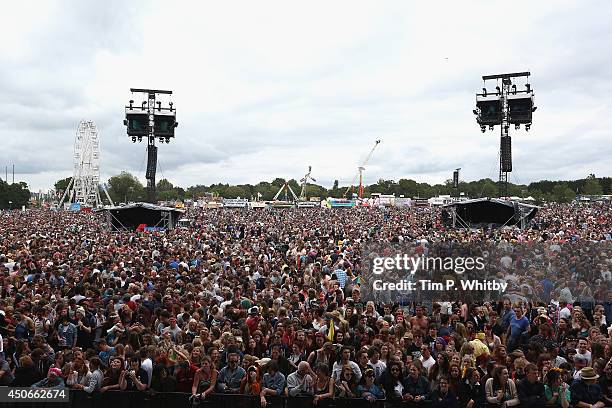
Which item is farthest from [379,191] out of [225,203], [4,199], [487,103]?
[487,103]

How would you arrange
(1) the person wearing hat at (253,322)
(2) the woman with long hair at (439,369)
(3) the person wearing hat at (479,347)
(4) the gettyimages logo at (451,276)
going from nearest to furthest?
(2) the woman with long hair at (439,369) → (3) the person wearing hat at (479,347) → (1) the person wearing hat at (253,322) → (4) the gettyimages logo at (451,276)

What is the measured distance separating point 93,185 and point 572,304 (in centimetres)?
9148

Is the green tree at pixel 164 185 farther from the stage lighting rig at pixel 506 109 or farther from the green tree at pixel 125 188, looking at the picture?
the stage lighting rig at pixel 506 109

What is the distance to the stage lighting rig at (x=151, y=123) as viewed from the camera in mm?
40031

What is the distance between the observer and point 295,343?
7.24 meters

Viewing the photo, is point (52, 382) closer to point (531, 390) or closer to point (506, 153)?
point (531, 390)

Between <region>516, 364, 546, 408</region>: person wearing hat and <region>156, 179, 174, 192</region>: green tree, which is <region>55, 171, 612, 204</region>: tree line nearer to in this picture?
<region>156, 179, 174, 192</region>: green tree

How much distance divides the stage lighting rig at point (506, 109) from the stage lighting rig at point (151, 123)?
22534mm

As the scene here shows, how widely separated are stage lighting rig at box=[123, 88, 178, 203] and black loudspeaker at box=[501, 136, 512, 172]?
23857mm

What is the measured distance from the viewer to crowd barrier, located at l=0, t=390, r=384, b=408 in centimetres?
627

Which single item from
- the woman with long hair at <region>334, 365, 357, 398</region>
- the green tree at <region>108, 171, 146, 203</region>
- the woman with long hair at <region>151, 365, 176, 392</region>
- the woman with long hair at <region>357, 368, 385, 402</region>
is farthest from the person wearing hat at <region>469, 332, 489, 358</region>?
the green tree at <region>108, 171, 146, 203</region>

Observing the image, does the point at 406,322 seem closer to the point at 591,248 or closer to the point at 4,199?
the point at 591,248

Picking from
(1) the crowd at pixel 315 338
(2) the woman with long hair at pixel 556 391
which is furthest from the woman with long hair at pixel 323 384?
(2) the woman with long hair at pixel 556 391
